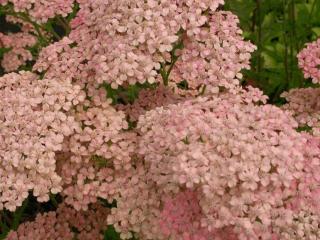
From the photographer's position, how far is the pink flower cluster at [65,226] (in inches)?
129

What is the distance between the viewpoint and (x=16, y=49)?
5012mm

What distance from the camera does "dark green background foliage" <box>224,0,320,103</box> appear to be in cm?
457

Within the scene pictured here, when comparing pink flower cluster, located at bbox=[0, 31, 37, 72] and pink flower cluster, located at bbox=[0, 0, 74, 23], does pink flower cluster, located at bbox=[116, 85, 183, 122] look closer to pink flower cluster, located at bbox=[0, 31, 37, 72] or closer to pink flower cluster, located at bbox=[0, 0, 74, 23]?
pink flower cluster, located at bbox=[0, 0, 74, 23]

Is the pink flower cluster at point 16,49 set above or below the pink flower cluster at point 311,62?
above

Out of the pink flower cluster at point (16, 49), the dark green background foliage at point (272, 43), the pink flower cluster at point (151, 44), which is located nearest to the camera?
the pink flower cluster at point (151, 44)

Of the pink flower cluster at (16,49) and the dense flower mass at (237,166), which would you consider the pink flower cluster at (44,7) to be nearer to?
the dense flower mass at (237,166)

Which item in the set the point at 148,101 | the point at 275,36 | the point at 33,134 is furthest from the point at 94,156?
the point at 275,36

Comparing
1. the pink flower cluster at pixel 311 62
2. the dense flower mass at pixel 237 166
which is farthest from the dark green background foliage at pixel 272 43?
the dense flower mass at pixel 237 166

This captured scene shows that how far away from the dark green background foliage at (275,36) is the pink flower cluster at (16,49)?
5.02ft

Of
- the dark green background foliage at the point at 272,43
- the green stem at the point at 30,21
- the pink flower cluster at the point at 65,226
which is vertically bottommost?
the pink flower cluster at the point at 65,226

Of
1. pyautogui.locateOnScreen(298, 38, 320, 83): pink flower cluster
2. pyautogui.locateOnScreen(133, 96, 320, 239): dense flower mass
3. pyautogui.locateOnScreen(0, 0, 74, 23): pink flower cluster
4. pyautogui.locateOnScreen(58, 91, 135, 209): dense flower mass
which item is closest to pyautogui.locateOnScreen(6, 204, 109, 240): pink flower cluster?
pyautogui.locateOnScreen(58, 91, 135, 209): dense flower mass

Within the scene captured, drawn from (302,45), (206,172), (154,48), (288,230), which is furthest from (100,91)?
(302,45)

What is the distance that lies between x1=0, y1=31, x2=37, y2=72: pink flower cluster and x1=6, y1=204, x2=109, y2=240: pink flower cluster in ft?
5.98

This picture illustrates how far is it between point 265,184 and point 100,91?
986 mm
